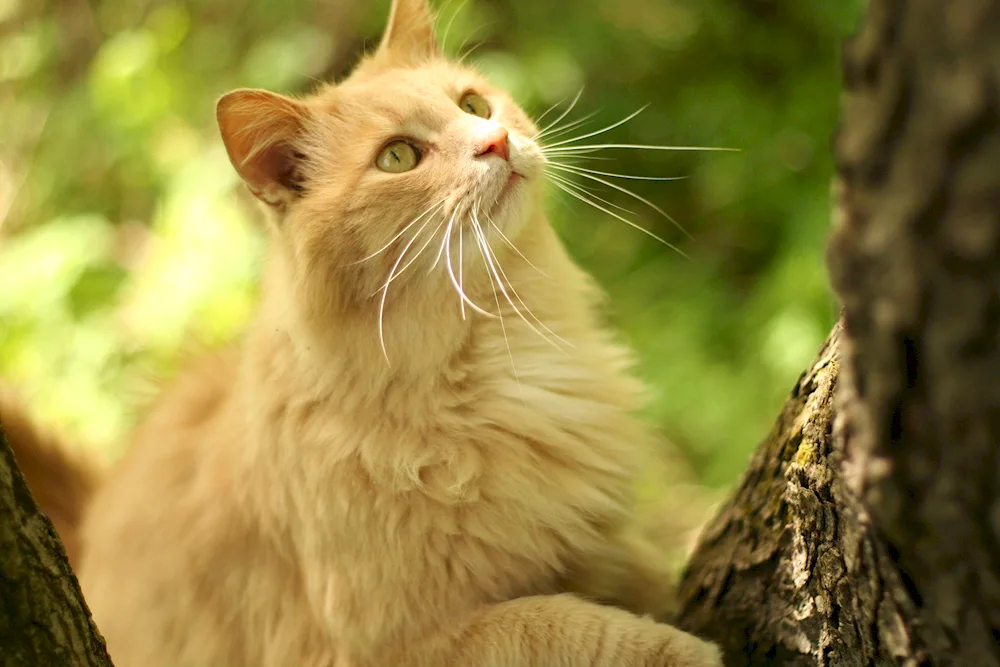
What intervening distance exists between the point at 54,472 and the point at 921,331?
2.04 metres

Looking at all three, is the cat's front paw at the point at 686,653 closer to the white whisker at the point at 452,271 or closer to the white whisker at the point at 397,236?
the white whisker at the point at 452,271

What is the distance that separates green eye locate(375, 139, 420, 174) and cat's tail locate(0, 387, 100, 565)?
114cm

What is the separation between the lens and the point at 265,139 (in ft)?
5.05

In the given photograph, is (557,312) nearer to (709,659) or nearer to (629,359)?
(629,359)

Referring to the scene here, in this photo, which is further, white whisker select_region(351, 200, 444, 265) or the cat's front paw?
white whisker select_region(351, 200, 444, 265)

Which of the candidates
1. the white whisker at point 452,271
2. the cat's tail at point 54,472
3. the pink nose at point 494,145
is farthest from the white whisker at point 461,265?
the cat's tail at point 54,472

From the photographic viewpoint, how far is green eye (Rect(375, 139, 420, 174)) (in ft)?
5.11

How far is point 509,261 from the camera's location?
164cm

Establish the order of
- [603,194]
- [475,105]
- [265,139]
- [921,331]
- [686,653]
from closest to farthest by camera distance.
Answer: [921,331], [686,653], [265,139], [475,105], [603,194]

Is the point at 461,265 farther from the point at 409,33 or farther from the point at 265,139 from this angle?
the point at 409,33

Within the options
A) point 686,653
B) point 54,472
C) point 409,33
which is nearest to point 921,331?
point 686,653

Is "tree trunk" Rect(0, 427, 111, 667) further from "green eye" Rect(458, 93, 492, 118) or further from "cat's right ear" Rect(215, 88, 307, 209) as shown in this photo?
"green eye" Rect(458, 93, 492, 118)

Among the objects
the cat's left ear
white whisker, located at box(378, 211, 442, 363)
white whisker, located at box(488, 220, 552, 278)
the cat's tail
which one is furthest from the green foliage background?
white whisker, located at box(378, 211, 442, 363)

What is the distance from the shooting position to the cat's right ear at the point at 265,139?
1479mm
